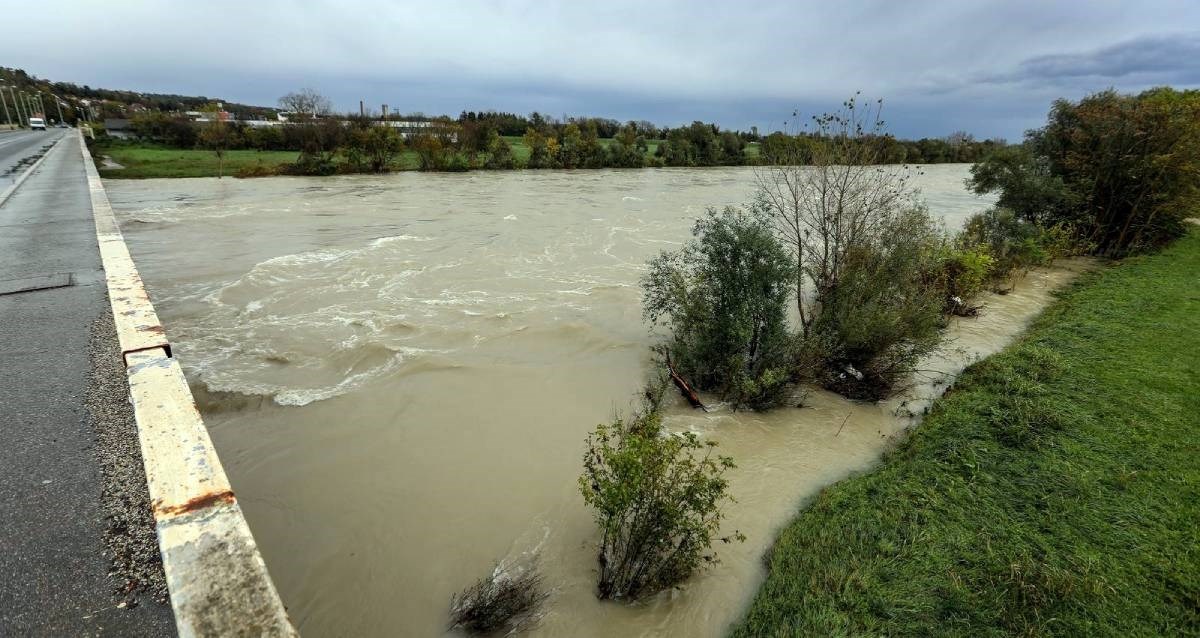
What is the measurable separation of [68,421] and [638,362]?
8.25 metres

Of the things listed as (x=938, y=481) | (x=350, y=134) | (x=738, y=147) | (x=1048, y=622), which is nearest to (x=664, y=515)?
(x=1048, y=622)

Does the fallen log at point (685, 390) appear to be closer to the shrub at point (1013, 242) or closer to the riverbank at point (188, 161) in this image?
the shrub at point (1013, 242)

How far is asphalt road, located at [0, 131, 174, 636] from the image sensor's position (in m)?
2.32

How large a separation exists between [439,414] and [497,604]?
4050 millimetres

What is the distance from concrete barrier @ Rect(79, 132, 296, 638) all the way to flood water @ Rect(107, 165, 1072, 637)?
2559 mm

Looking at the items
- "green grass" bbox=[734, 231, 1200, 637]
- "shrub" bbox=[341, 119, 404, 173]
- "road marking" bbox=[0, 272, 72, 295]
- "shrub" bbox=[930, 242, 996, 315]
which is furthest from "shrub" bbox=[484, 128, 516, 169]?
"green grass" bbox=[734, 231, 1200, 637]

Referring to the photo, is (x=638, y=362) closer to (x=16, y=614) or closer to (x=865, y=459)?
(x=865, y=459)

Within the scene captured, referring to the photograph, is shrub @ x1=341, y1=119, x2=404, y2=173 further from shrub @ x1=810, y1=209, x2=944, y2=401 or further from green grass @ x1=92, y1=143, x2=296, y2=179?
shrub @ x1=810, y1=209, x2=944, y2=401

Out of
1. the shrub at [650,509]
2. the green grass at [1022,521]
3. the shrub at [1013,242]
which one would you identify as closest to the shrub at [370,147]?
the shrub at [1013,242]

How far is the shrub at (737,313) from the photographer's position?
8953 millimetres

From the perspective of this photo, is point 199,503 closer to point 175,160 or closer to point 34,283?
point 34,283

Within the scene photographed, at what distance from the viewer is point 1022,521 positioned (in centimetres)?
539

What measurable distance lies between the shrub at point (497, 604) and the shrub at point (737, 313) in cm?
493

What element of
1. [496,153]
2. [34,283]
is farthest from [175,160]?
[34,283]
